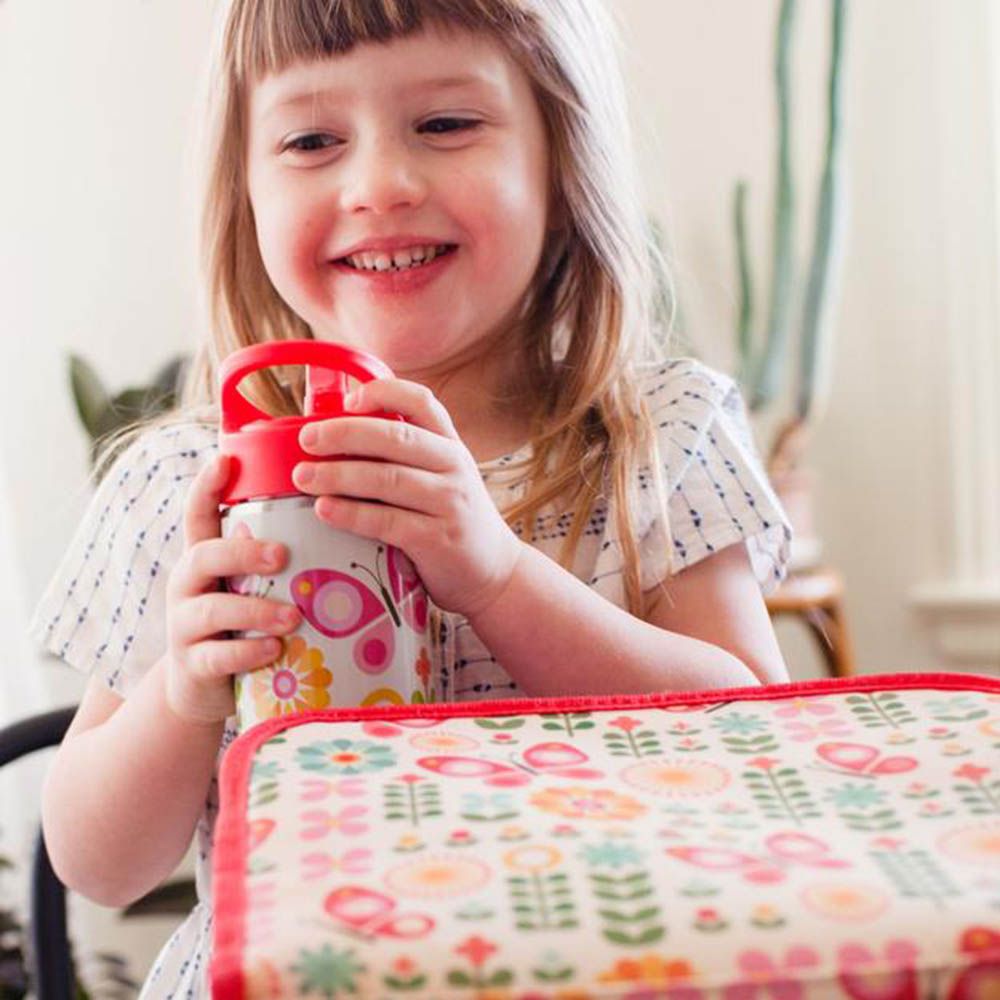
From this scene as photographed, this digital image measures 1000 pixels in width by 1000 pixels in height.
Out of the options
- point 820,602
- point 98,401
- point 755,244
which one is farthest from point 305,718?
point 755,244

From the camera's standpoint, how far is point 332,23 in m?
0.83

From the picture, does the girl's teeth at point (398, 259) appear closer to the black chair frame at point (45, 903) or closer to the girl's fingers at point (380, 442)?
the girl's fingers at point (380, 442)

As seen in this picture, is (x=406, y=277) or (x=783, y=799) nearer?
(x=783, y=799)

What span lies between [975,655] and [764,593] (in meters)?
1.19

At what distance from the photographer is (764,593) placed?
3.18 feet

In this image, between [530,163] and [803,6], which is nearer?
[530,163]

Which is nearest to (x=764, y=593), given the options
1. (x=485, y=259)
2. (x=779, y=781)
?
(x=485, y=259)

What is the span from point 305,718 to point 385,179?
0.41 metres

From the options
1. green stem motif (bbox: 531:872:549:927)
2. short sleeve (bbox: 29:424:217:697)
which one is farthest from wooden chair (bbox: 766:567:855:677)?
green stem motif (bbox: 531:872:549:927)

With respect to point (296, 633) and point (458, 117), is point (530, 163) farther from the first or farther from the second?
point (296, 633)

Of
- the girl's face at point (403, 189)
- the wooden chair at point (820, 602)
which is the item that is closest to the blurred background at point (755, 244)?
the wooden chair at point (820, 602)

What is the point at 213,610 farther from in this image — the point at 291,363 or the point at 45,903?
the point at 45,903

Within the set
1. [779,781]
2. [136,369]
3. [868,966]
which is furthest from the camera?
[136,369]

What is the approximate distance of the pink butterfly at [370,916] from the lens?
0.36 m
